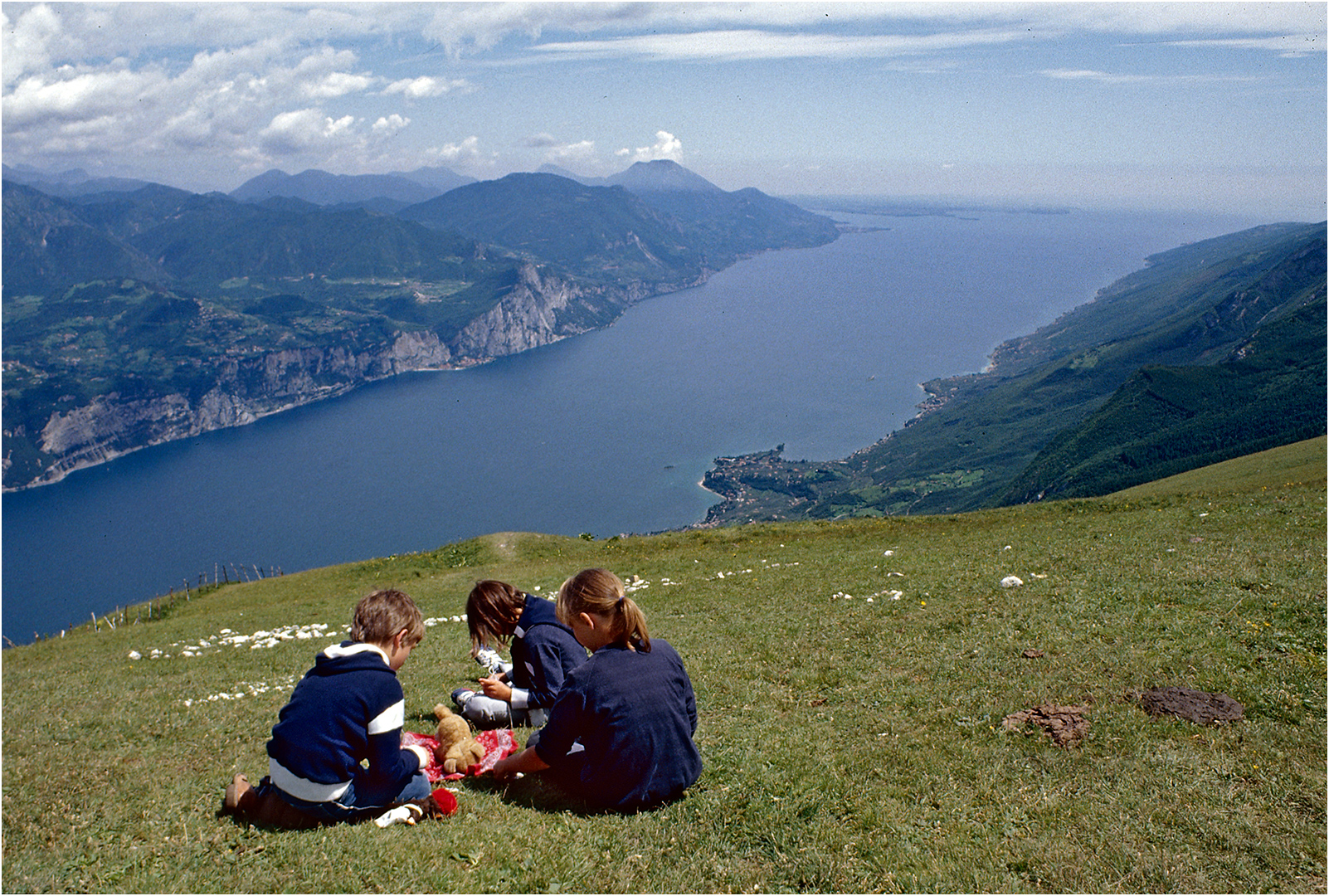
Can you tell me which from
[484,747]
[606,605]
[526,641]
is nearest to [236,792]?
[484,747]

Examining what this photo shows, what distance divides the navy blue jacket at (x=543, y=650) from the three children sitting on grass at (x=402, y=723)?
5.98 ft

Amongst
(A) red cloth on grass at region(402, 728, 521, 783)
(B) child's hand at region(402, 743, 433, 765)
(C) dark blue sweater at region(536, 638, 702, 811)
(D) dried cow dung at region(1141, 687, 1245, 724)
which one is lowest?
(A) red cloth on grass at region(402, 728, 521, 783)

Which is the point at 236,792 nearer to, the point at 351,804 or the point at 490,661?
the point at 351,804

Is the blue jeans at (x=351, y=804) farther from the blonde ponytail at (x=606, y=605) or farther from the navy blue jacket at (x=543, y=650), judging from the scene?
the blonde ponytail at (x=606, y=605)

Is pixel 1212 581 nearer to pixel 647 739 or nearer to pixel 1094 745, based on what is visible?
pixel 1094 745

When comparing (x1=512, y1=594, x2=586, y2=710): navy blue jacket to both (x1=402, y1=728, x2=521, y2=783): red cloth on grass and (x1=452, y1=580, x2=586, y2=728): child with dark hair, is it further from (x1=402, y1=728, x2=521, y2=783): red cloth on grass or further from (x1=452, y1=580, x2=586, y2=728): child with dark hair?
(x1=402, y1=728, x2=521, y2=783): red cloth on grass

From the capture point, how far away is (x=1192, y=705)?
10.9 meters

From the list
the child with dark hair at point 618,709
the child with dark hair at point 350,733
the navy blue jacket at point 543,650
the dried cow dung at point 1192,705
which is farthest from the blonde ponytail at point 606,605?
the dried cow dung at point 1192,705

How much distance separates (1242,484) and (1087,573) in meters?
37.2

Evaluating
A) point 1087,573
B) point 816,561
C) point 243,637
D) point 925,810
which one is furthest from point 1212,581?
point 243,637

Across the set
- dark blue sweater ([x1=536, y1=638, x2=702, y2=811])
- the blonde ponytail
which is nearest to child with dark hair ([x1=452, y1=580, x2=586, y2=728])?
dark blue sweater ([x1=536, y1=638, x2=702, y2=811])

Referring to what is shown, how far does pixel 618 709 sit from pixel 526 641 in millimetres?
3050

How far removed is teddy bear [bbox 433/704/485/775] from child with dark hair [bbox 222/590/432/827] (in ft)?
3.64

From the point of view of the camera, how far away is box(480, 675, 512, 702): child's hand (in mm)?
11148
